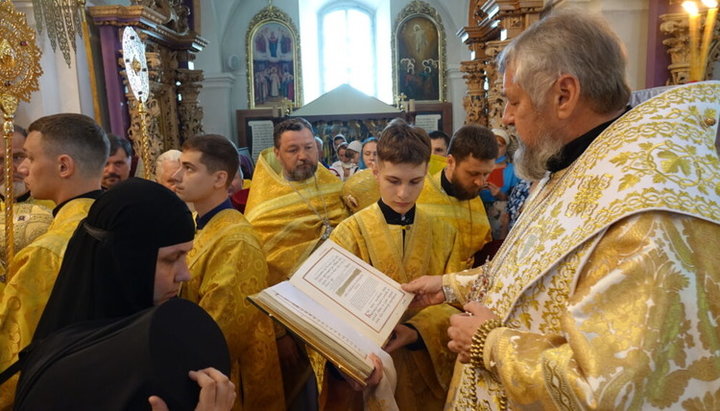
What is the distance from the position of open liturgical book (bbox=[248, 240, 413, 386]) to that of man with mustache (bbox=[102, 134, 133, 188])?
2.54m

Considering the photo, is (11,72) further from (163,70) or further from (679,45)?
(163,70)

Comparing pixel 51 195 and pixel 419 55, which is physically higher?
pixel 419 55

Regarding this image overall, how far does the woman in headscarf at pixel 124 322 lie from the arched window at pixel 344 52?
15.4 metres

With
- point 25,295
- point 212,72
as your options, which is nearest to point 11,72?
point 25,295

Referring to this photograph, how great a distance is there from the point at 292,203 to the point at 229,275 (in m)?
1.43

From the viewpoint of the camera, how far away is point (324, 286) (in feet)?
5.94

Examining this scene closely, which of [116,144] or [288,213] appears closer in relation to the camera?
[288,213]

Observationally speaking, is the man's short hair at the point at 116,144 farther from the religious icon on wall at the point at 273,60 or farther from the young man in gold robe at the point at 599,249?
the religious icon on wall at the point at 273,60

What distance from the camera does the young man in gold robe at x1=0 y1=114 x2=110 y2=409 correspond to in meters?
1.78

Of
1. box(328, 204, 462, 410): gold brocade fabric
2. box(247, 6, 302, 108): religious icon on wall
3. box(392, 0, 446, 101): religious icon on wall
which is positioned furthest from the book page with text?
box(392, 0, 446, 101): religious icon on wall

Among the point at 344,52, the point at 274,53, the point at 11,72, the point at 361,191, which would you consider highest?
the point at 344,52

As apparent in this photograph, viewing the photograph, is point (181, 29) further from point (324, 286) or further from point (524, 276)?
point (524, 276)

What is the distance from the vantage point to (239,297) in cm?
208

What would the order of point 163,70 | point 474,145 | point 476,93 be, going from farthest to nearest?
point 476,93 < point 163,70 < point 474,145
